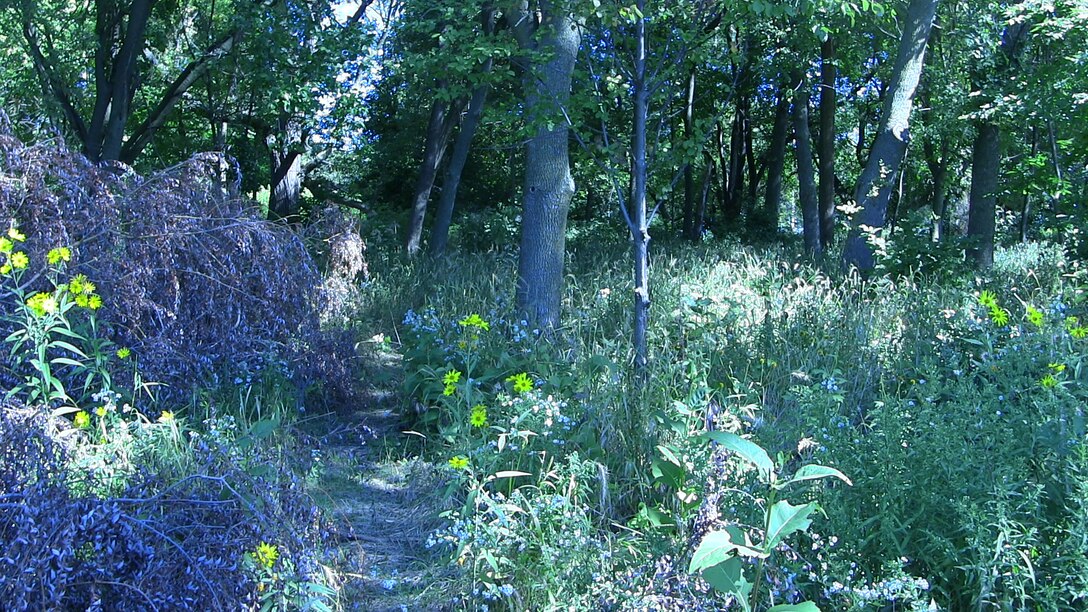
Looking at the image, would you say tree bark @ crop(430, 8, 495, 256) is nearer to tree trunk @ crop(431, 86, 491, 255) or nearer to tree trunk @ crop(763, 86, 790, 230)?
tree trunk @ crop(431, 86, 491, 255)

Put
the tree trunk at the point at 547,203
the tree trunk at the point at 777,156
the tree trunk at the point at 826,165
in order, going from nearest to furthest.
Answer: the tree trunk at the point at 547,203 → the tree trunk at the point at 826,165 → the tree trunk at the point at 777,156

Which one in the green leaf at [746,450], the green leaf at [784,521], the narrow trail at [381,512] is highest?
the green leaf at [746,450]

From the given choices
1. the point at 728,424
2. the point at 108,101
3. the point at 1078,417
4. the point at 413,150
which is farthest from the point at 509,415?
the point at 413,150

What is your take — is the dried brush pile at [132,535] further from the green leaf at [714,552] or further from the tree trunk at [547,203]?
the tree trunk at [547,203]

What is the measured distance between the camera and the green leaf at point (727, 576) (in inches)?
98.6

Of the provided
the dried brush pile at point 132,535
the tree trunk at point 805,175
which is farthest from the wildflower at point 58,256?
the tree trunk at point 805,175

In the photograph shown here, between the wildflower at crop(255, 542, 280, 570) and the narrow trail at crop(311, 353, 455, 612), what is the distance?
442 mm

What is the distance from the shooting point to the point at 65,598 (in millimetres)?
2742

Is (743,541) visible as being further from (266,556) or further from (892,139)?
(892,139)

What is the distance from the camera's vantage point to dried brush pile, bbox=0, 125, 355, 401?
15.3 ft

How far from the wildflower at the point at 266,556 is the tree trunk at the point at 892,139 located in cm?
745

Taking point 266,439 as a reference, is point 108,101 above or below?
above

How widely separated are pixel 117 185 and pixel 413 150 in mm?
11970

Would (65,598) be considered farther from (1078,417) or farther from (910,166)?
(910,166)
